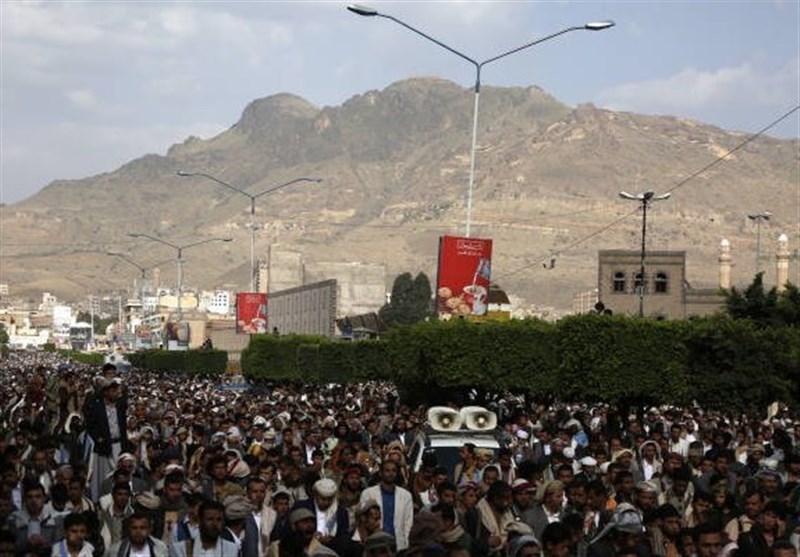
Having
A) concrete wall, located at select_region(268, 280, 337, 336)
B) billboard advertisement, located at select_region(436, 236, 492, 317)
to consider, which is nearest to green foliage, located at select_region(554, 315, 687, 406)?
billboard advertisement, located at select_region(436, 236, 492, 317)

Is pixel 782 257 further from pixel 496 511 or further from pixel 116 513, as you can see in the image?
pixel 116 513

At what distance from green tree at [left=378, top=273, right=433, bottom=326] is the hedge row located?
118 meters

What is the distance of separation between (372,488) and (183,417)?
52.8ft

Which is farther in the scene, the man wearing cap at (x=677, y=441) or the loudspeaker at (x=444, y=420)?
the man wearing cap at (x=677, y=441)

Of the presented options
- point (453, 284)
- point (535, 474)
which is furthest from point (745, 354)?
point (535, 474)

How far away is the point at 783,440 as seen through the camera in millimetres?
21828

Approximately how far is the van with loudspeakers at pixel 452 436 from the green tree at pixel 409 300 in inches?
5838

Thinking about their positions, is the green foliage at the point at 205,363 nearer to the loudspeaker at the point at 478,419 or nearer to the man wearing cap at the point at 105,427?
the loudspeaker at the point at 478,419

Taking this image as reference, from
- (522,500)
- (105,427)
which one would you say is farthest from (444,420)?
(522,500)

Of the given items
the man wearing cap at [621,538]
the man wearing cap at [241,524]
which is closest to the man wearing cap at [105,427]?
the man wearing cap at [241,524]

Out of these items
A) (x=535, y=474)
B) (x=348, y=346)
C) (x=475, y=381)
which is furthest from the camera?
(x=348, y=346)

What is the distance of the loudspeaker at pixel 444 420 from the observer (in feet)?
65.4

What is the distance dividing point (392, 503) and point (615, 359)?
30.8m

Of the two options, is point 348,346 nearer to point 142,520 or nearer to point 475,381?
point 475,381
